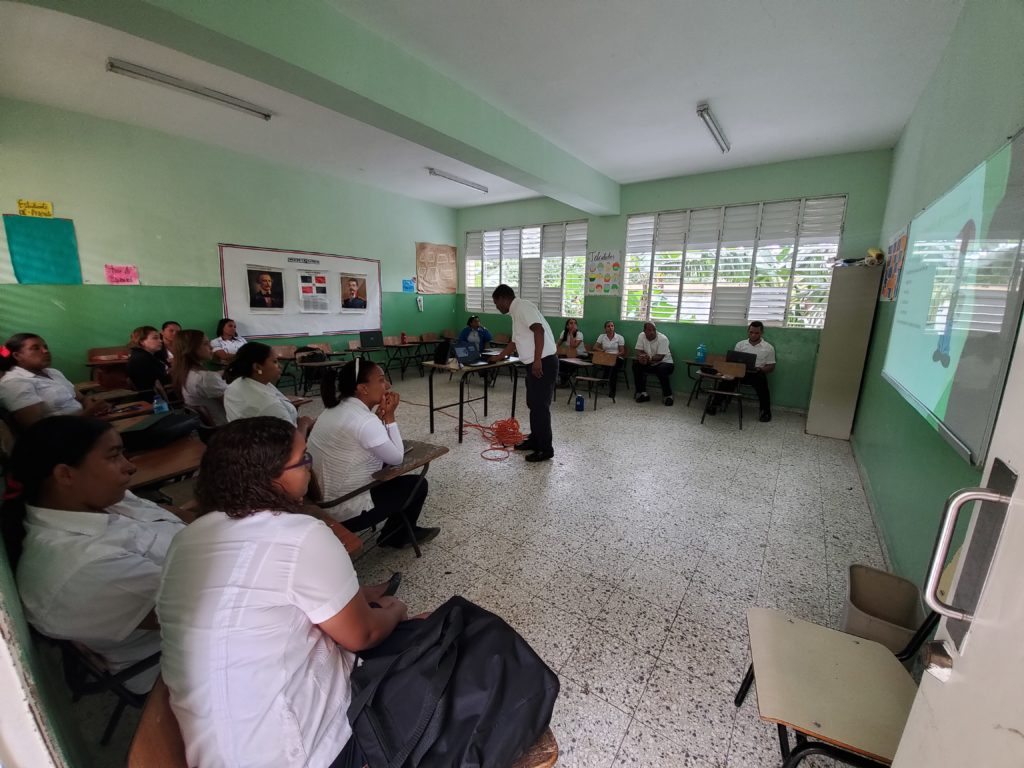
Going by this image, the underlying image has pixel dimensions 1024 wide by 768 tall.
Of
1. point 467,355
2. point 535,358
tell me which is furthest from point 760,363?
point 467,355

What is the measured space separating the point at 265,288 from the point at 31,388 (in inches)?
140

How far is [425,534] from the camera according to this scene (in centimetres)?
247

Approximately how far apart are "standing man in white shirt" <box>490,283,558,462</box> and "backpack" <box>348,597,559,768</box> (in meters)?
2.73

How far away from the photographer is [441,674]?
3.05ft

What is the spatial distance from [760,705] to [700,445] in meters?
3.47

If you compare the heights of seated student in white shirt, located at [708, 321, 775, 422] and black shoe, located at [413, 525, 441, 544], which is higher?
seated student in white shirt, located at [708, 321, 775, 422]

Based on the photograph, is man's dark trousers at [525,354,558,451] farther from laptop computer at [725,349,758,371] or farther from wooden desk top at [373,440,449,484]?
laptop computer at [725,349,758,371]

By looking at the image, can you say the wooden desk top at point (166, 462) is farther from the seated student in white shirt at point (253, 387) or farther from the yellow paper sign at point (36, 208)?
the yellow paper sign at point (36, 208)

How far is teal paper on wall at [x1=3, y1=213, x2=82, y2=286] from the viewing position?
397 cm

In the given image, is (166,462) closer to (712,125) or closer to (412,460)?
(412,460)

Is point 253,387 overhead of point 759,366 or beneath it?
overhead

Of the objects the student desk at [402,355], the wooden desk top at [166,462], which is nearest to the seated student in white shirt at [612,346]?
the student desk at [402,355]

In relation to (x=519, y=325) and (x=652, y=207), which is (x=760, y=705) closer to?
(x=519, y=325)

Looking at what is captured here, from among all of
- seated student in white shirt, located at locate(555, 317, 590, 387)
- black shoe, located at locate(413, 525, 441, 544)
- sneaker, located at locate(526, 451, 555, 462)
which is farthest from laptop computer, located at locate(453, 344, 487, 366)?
seated student in white shirt, located at locate(555, 317, 590, 387)
